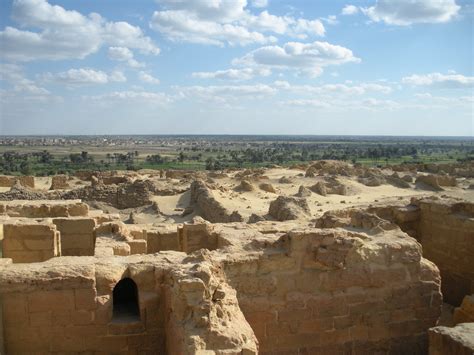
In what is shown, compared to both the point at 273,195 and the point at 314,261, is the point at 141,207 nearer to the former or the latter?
the point at 273,195

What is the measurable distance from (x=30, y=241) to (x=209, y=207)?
10526 millimetres

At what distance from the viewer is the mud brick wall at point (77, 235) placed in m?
8.77

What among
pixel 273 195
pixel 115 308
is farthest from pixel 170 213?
pixel 115 308

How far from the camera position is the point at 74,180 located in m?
30.9

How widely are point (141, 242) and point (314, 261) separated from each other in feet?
10.1

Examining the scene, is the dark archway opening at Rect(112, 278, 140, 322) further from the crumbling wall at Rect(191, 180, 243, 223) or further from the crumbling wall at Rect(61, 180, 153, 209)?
the crumbling wall at Rect(61, 180, 153, 209)

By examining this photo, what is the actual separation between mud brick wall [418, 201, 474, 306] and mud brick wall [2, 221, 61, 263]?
7.06 meters

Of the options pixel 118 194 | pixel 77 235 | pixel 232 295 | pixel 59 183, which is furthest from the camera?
pixel 59 183

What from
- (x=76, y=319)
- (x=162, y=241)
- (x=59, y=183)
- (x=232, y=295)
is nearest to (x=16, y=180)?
(x=59, y=183)

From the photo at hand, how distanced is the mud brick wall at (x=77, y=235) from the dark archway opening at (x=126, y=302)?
2379 mm

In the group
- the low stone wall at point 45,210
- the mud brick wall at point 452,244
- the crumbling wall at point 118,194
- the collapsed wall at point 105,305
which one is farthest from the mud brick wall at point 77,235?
the crumbling wall at point 118,194

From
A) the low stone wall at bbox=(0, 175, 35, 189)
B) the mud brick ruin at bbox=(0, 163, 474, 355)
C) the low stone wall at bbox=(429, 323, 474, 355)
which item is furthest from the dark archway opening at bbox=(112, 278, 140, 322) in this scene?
the low stone wall at bbox=(0, 175, 35, 189)

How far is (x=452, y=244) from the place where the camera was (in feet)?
28.8

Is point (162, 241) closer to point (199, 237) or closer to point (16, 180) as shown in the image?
point (199, 237)
